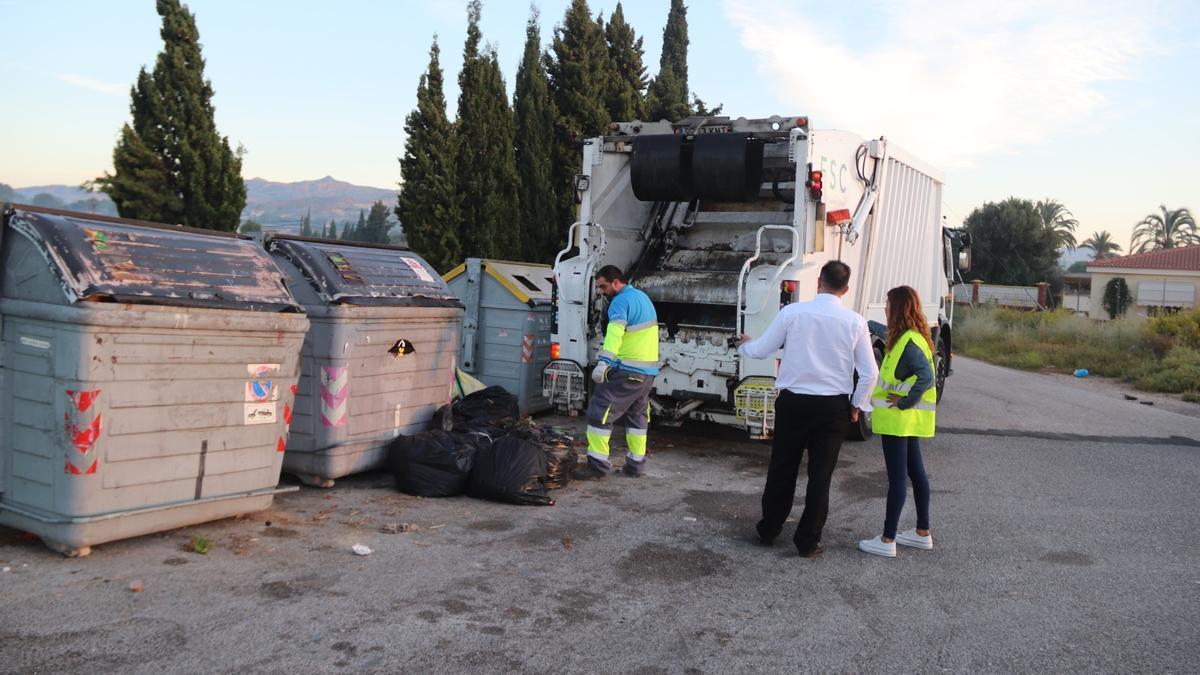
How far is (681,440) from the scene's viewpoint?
27.8 feet

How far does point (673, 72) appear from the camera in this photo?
2228 centimetres

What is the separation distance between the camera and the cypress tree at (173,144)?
13.6 metres

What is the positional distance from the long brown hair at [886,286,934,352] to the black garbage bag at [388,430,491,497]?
2595 millimetres

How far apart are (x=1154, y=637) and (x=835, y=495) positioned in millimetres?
2692

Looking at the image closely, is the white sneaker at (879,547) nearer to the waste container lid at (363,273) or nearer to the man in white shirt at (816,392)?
the man in white shirt at (816,392)

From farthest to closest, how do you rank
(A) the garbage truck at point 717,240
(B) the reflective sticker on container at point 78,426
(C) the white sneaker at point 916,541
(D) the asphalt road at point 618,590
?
(A) the garbage truck at point 717,240 → (C) the white sneaker at point 916,541 → (B) the reflective sticker on container at point 78,426 → (D) the asphalt road at point 618,590

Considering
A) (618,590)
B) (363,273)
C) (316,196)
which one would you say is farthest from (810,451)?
(316,196)

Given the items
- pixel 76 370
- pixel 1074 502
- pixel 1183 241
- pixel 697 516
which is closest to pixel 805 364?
pixel 697 516

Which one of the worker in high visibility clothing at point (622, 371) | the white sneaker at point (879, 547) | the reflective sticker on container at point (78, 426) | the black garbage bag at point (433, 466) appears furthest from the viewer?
the worker in high visibility clothing at point (622, 371)

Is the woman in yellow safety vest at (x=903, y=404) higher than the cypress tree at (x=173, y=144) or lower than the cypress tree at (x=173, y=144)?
lower

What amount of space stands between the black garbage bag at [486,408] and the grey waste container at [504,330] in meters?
1.68

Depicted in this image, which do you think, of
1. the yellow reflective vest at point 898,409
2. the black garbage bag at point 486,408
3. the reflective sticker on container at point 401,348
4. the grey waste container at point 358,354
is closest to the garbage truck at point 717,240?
the black garbage bag at point 486,408

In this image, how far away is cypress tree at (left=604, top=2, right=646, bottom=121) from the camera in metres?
18.6

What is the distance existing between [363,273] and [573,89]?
12.6 metres
